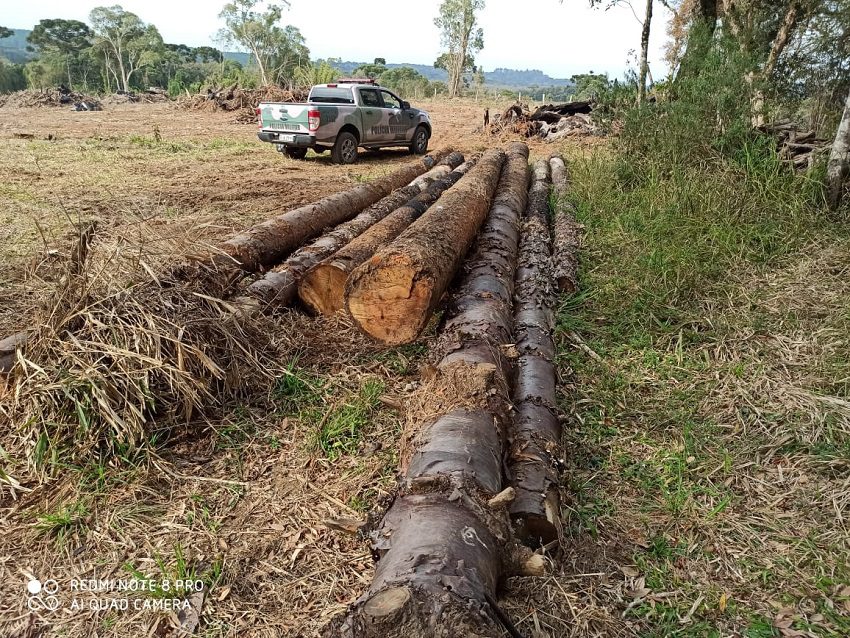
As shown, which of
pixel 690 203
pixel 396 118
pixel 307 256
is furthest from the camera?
pixel 396 118

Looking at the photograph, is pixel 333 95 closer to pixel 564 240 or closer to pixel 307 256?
pixel 564 240

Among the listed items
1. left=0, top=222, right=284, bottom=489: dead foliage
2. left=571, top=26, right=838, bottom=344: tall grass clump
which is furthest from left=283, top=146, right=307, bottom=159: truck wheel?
left=0, top=222, right=284, bottom=489: dead foliage

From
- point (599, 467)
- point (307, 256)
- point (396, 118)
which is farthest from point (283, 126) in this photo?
point (599, 467)

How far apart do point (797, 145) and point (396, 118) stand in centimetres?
866

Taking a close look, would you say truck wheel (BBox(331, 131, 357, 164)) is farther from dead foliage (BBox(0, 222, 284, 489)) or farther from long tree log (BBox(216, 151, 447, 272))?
dead foliage (BBox(0, 222, 284, 489))

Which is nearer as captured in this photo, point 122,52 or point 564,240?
point 564,240

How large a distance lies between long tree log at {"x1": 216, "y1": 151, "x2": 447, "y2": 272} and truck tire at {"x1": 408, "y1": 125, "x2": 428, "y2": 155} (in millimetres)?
6007

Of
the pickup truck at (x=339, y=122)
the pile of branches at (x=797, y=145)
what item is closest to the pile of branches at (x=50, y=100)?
the pickup truck at (x=339, y=122)

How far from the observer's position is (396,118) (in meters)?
12.9

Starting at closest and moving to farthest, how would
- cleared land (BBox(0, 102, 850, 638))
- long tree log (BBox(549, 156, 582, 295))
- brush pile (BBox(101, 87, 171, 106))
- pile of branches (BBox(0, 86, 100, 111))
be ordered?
cleared land (BBox(0, 102, 850, 638)) → long tree log (BBox(549, 156, 582, 295)) → pile of branches (BBox(0, 86, 100, 111)) → brush pile (BBox(101, 87, 171, 106))

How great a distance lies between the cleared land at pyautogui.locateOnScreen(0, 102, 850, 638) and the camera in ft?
7.41

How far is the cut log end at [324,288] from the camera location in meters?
4.45

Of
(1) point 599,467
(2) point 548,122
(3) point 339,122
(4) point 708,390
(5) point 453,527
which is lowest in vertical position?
(1) point 599,467

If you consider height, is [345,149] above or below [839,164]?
below
